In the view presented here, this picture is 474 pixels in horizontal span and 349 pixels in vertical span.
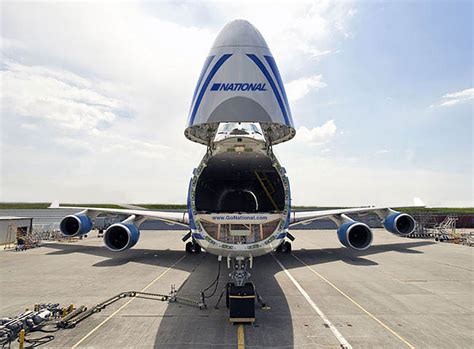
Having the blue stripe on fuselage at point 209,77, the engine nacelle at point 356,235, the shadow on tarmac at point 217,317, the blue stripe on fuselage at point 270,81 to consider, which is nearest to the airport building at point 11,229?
the shadow on tarmac at point 217,317

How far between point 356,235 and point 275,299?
378 inches

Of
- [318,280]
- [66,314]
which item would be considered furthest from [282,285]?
[66,314]

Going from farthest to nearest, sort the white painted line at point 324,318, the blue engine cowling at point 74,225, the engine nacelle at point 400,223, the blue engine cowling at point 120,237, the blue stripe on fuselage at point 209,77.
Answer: the engine nacelle at point 400,223, the blue engine cowling at point 74,225, the blue engine cowling at point 120,237, the blue stripe on fuselage at point 209,77, the white painted line at point 324,318

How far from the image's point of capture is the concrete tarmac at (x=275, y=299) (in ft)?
23.5

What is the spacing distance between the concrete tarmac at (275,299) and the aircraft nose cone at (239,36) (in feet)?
26.9

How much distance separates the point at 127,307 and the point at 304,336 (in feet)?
18.7

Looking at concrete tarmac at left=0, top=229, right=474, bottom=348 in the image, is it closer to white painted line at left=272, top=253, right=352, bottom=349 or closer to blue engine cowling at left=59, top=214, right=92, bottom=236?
white painted line at left=272, top=253, right=352, bottom=349

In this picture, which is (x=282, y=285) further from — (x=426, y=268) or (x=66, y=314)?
(x=426, y=268)

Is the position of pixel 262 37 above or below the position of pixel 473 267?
above

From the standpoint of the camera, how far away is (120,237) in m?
17.3

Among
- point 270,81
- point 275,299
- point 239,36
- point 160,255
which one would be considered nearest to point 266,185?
point 275,299

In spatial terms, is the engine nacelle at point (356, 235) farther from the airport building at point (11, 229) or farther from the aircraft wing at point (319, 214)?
the airport building at point (11, 229)

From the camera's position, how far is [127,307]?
939cm

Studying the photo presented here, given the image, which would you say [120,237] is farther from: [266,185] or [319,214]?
[319,214]
